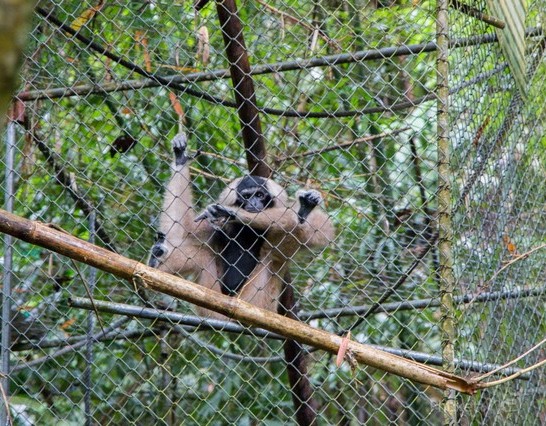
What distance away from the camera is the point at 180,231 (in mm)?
4145

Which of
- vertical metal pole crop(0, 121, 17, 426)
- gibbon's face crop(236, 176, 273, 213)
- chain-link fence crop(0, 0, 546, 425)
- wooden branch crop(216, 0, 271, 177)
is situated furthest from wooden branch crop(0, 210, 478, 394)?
gibbon's face crop(236, 176, 273, 213)

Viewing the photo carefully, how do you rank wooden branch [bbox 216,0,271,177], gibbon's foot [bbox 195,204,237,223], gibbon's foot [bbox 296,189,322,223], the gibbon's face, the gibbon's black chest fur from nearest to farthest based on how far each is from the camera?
wooden branch [bbox 216,0,271,177]
gibbon's foot [bbox 296,189,322,223]
gibbon's foot [bbox 195,204,237,223]
the gibbon's face
the gibbon's black chest fur

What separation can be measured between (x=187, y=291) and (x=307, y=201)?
1226mm

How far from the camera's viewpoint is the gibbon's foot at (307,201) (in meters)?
3.47

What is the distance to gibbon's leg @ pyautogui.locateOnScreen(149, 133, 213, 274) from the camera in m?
3.80

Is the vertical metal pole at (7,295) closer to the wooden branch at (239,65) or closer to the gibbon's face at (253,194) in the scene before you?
the wooden branch at (239,65)

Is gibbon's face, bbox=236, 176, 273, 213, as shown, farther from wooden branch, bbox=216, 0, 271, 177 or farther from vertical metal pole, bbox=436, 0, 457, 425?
vertical metal pole, bbox=436, 0, 457, 425

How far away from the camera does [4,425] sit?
2.91 meters

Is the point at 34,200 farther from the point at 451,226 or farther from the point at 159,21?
the point at 451,226

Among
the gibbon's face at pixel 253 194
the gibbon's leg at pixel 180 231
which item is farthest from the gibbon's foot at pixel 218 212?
the gibbon's face at pixel 253 194

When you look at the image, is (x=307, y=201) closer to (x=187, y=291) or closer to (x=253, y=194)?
(x=253, y=194)

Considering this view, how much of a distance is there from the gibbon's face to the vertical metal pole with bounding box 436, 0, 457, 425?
4.70 ft

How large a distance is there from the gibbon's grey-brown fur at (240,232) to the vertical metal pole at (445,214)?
0.93m

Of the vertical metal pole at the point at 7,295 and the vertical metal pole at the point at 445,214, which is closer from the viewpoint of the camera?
the vertical metal pole at the point at 445,214
